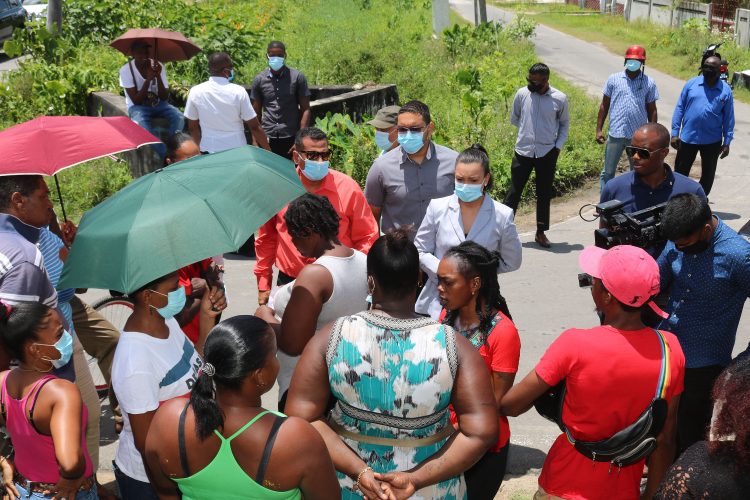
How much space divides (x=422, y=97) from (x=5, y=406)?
40.5 ft

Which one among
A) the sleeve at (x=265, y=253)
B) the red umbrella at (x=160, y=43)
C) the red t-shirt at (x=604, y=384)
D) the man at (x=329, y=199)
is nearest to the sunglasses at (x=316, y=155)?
the man at (x=329, y=199)

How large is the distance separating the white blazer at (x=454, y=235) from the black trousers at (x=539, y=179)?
3694 millimetres

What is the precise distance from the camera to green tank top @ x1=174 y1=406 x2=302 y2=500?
2.55 metres

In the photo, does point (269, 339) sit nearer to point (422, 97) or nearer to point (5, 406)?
point (5, 406)

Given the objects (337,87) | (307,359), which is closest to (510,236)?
(307,359)

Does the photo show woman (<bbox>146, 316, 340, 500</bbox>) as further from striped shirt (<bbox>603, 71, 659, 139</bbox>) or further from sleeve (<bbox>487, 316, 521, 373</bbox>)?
striped shirt (<bbox>603, 71, 659, 139</bbox>)

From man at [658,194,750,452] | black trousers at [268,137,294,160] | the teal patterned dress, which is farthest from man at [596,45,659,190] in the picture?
the teal patterned dress

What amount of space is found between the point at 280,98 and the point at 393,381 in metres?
6.96

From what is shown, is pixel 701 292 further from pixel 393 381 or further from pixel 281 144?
pixel 281 144

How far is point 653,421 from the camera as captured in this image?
3.09 metres

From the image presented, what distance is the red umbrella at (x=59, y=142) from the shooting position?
417 centimetres

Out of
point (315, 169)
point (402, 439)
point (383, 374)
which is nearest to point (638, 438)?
point (402, 439)

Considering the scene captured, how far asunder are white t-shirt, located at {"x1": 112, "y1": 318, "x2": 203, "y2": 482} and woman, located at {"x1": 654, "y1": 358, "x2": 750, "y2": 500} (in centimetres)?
184

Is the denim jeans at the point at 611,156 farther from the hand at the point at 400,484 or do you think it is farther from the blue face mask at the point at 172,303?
the hand at the point at 400,484
